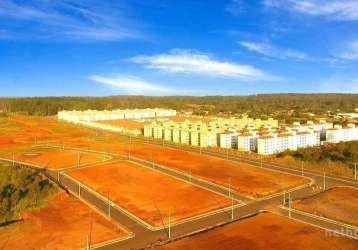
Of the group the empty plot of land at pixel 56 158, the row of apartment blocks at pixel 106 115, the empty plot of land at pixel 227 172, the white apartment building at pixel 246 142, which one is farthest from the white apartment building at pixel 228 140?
the row of apartment blocks at pixel 106 115

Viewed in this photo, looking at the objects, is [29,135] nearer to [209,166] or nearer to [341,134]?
[209,166]

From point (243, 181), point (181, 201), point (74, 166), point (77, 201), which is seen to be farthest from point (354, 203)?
point (74, 166)

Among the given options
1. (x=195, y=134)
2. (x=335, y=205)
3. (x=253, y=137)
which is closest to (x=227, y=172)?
(x=335, y=205)

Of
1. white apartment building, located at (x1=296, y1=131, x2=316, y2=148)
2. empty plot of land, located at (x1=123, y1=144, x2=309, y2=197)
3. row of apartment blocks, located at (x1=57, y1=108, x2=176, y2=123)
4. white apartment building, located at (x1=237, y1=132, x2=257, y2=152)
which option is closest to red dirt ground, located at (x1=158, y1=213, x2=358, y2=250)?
empty plot of land, located at (x1=123, y1=144, x2=309, y2=197)

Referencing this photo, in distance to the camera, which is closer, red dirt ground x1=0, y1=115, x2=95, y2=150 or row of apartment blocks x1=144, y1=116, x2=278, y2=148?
row of apartment blocks x1=144, y1=116, x2=278, y2=148

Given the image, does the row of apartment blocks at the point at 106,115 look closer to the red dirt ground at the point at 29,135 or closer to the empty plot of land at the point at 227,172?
the red dirt ground at the point at 29,135

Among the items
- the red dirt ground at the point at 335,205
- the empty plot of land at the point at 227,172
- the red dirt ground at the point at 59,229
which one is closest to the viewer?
the red dirt ground at the point at 59,229

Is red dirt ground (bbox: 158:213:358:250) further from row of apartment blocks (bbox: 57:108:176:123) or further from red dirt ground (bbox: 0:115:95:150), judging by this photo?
row of apartment blocks (bbox: 57:108:176:123)
